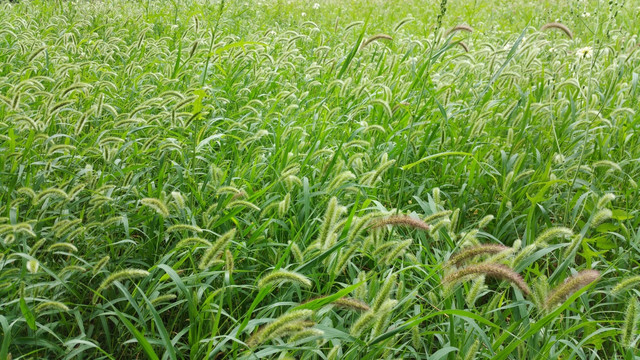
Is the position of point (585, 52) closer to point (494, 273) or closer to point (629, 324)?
point (629, 324)

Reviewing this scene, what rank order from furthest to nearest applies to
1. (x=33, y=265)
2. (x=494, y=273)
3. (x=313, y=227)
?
(x=313, y=227) < (x=33, y=265) < (x=494, y=273)

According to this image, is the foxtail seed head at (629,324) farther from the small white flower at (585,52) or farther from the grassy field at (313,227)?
the small white flower at (585,52)

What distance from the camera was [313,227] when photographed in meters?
2.39

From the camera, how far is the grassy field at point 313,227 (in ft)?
5.23

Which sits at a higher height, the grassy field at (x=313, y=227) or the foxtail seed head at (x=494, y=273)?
the foxtail seed head at (x=494, y=273)

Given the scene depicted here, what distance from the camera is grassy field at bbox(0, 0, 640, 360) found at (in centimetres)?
159

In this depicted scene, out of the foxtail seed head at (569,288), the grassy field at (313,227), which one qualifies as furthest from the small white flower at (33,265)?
the foxtail seed head at (569,288)

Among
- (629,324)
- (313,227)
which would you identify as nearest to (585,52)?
(313,227)

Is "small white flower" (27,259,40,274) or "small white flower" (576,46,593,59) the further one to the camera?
"small white flower" (576,46,593,59)

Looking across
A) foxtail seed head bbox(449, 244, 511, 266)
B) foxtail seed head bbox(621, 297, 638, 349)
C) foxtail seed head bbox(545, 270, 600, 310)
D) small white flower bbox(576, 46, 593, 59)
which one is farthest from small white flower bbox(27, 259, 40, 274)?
small white flower bbox(576, 46, 593, 59)

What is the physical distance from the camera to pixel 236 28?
21.4 ft

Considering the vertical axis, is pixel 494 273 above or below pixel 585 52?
below

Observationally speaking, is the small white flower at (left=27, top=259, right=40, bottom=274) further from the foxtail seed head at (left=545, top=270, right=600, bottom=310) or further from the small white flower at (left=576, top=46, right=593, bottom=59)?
the small white flower at (left=576, top=46, right=593, bottom=59)

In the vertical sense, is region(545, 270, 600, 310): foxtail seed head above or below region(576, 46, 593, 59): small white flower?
below
